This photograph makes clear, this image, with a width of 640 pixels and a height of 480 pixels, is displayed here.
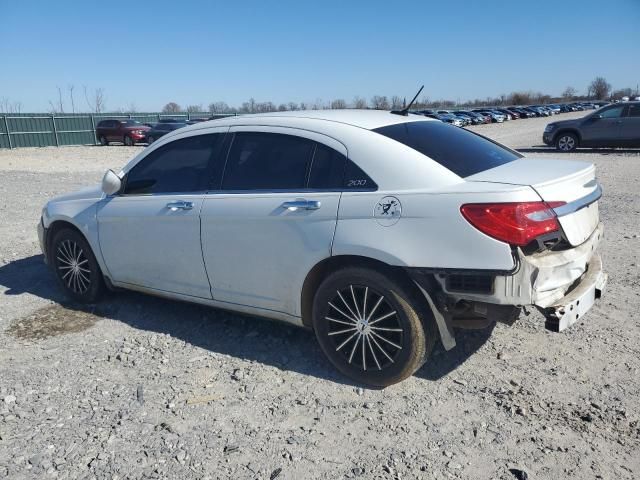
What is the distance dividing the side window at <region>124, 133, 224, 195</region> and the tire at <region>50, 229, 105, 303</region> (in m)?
0.83

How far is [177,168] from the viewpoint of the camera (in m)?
4.27

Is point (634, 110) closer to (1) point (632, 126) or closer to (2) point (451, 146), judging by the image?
(1) point (632, 126)

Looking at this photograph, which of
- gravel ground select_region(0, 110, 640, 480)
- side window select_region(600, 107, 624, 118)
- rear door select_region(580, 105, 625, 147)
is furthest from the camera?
rear door select_region(580, 105, 625, 147)

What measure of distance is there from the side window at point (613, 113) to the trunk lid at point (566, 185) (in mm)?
16364

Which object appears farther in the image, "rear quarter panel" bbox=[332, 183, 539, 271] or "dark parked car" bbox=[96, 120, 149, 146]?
"dark parked car" bbox=[96, 120, 149, 146]

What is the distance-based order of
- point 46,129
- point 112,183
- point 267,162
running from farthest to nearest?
point 46,129, point 112,183, point 267,162

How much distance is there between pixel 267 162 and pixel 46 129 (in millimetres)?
36971

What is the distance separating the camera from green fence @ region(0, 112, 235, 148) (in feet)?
110

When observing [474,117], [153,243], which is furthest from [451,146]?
[474,117]

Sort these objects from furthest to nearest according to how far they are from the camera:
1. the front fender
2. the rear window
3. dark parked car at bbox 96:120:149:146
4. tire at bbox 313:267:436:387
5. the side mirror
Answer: dark parked car at bbox 96:120:149:146, the front fender, the side mirror, the rear window, tire at bbox 313:267:436:387

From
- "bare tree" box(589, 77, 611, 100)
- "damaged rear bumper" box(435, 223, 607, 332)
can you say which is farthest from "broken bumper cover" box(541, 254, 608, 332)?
"bare tree" box(589, 77, 611, 100)

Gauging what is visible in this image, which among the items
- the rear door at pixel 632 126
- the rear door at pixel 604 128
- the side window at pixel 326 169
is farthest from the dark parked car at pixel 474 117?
the side window at pixel 326 169

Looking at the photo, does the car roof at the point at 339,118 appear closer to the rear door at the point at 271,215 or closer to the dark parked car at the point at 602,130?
the rear door at the point at 271,215

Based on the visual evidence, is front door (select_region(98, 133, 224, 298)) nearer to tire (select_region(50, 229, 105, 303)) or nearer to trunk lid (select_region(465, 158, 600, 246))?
tire (select_region(50, 229, 105, 303))
